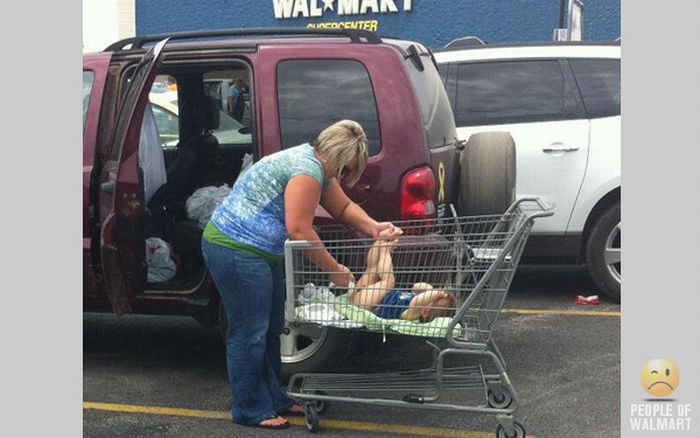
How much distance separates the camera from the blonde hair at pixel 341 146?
4.57 metres

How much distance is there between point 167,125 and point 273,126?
2.07 m

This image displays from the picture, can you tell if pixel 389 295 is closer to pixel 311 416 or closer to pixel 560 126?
pixel 311 416

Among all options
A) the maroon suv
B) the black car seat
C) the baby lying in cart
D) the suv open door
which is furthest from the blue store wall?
the baby lying in cart

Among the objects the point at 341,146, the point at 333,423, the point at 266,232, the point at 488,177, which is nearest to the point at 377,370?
the point at 333,423

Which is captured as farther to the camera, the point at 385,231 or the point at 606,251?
the point at 606,251

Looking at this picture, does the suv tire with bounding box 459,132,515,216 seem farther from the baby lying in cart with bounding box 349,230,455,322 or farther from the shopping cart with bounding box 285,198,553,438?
the baby lying in cart with bounding box 349,230,455,322

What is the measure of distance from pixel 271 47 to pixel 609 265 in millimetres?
3219

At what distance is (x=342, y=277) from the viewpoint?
456 cm

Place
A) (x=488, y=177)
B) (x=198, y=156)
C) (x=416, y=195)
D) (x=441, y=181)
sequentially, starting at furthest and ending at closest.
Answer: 1. (x=198, y=156)
2. (x=488, y=177)
3. (x=441, y=181)
4. (x=416, y=195)

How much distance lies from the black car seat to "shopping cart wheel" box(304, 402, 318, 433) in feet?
6.63

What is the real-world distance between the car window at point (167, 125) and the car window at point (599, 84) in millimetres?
2983

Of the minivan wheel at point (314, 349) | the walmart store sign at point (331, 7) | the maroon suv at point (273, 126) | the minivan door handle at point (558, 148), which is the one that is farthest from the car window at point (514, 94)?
the walmart store sign at point (331, 7)

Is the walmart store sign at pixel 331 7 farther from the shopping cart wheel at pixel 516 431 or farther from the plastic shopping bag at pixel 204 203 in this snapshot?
Result: the shopping cart wheel at pixel 516 431

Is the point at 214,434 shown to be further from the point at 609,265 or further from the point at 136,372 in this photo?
the point at 609,265
